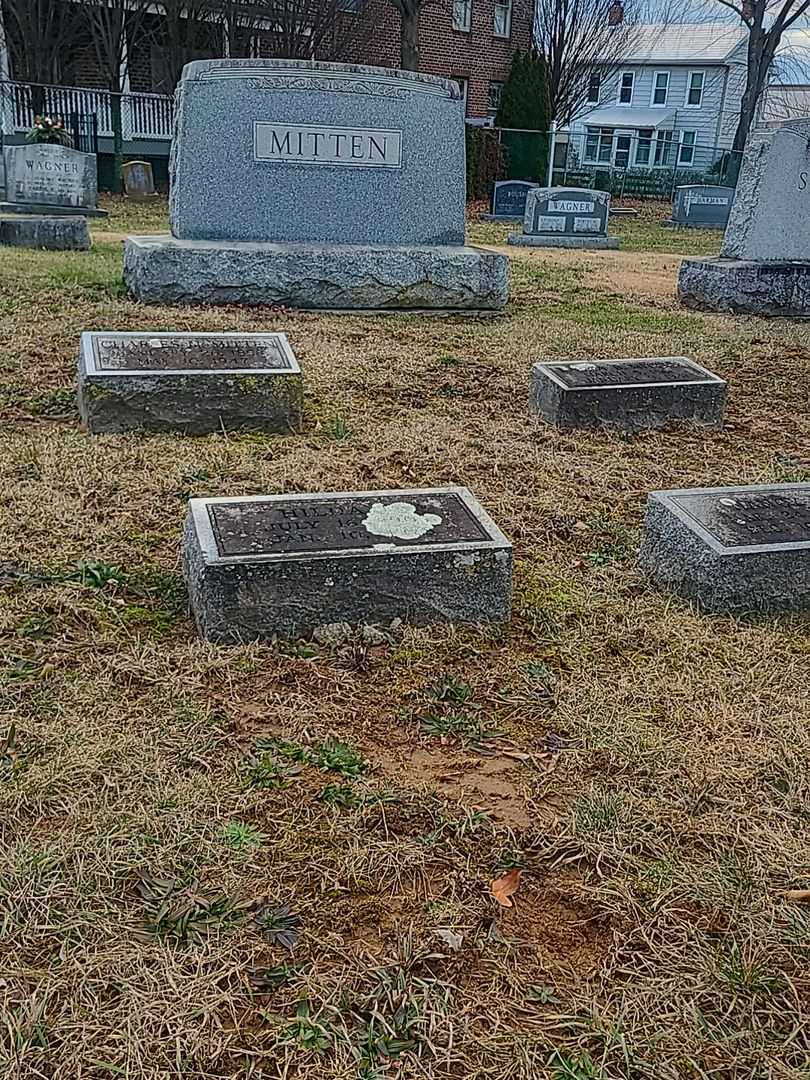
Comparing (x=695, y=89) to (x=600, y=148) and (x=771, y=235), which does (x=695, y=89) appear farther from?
(x=771, y=235)

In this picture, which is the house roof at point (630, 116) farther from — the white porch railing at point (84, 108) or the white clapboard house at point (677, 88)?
the white porch railing at point (84, 108)

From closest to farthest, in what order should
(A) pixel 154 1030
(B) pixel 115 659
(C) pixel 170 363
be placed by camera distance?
(A) pixel 154 1030 → (B) pixel 115 659 → (C) pixel 170 363

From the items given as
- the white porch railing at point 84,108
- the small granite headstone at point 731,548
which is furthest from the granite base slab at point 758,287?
the white porch railing at point 84,108

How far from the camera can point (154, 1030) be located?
1.65m

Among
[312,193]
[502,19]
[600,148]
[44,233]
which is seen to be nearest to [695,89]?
[600,148]

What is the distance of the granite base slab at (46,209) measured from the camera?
1354cm

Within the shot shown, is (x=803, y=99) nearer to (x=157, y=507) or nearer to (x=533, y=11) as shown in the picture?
→ (x=533, y=11)

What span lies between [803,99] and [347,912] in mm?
57754

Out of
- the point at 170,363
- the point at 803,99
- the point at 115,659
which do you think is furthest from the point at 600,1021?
the point at 803,99

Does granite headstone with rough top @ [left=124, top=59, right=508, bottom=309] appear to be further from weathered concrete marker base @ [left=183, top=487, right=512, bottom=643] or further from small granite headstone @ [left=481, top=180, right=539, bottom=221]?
small granite headstone @ [left=481, top=180, right=539, bottom=221]

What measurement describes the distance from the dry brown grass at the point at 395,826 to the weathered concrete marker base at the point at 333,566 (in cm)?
11

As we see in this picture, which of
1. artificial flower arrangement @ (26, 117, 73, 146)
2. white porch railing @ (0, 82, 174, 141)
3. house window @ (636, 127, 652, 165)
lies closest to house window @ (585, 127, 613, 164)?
house window @ (636, 127, 652, 165)

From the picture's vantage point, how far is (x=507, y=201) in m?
19.7

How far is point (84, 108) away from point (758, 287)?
1699cm
